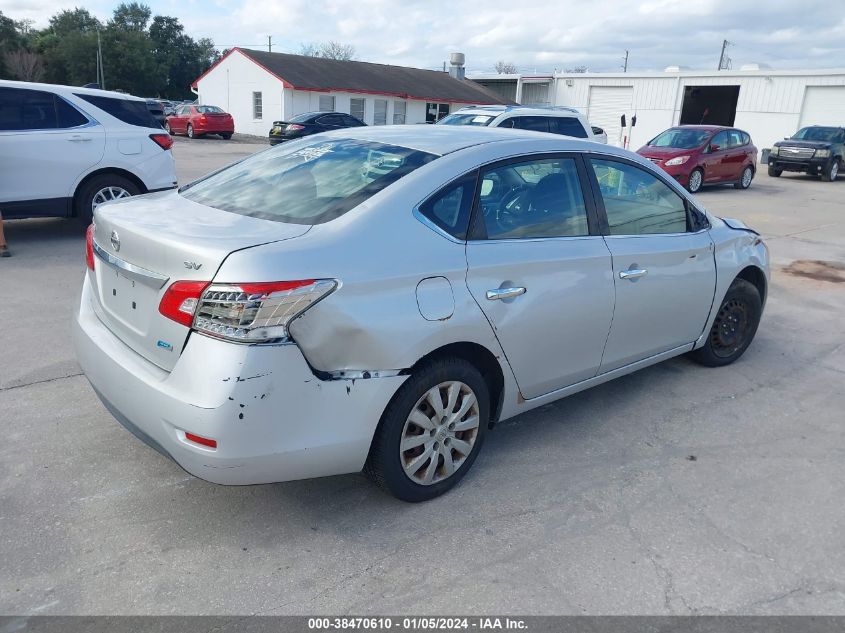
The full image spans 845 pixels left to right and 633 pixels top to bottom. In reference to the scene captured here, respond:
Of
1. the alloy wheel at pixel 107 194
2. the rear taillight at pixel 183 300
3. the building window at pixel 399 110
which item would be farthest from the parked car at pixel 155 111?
the building window at pixel 399 110

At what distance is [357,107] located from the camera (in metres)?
38.1

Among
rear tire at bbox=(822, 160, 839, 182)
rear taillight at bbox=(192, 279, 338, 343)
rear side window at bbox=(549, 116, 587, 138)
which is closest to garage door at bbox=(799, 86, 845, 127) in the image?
rear tire at bbox=(822, 160, 839, 182)

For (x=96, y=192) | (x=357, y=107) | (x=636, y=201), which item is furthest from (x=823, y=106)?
(x=636, y=201)

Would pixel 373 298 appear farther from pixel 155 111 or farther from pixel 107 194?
pixel 155 111

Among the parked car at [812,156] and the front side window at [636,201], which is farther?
the parked car at [812,156]

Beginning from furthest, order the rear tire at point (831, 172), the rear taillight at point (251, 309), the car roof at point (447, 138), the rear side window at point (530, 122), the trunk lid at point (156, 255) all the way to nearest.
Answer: the rear tire at point (831, 172), the rear side window at point (530, 122), the car roof at point (447, 138), the trunk lid at point (156, 255), the rear taillight at point (251, 309)

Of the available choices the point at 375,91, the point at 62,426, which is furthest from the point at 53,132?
the point at 375,91

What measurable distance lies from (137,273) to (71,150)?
238 inches

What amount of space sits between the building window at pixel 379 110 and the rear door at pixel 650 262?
3603 centimetres

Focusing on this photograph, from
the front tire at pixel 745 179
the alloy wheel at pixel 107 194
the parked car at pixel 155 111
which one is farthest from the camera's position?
the front tire at pixel 745 179

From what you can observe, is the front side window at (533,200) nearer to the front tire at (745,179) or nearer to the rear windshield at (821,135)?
the front tire at (745,179)

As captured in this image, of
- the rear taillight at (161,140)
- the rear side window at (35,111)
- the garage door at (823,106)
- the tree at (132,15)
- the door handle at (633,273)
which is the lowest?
the door handle at (633,273)

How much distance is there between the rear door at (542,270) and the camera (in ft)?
10.8

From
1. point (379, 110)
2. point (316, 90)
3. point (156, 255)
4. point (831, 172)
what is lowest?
point (831, 172)
